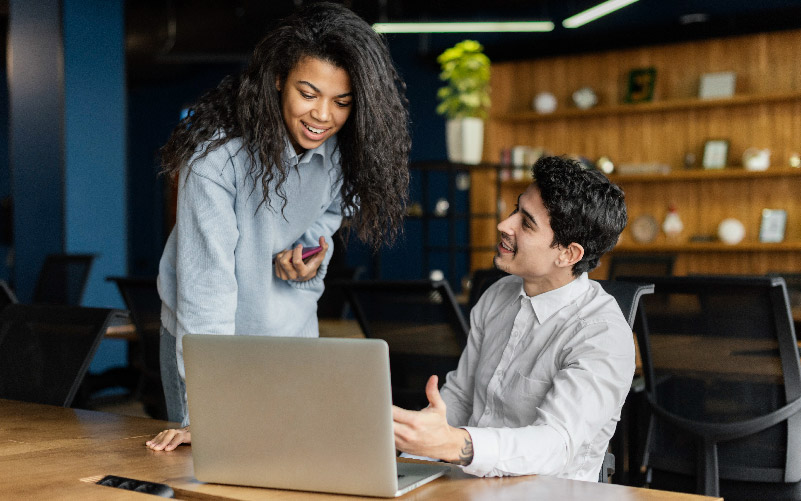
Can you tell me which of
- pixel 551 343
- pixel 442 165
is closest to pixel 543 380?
pixel 551 343

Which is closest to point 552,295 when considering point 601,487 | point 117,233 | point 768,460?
point 601,487

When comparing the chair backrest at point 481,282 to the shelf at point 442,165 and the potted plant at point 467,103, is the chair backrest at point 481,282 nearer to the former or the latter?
the shelf at point 442,165

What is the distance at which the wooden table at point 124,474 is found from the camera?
49.1 inches

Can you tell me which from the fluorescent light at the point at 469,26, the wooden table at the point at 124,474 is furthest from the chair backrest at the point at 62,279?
the wooden table at the point at 124,474

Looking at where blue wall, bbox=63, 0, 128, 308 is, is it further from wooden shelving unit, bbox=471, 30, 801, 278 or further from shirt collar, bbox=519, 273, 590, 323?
shirt collar, bbox=519, 273, 590, 323

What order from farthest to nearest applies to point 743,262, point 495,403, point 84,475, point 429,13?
point 429,13 < point 743,262 < point 495,403 < point 84,475

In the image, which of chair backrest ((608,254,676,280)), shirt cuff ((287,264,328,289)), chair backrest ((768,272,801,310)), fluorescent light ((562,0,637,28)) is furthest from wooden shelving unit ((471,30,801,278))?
shirt cuff ((287,264,328,289))

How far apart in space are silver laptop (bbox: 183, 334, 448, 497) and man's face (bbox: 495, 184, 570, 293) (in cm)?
58

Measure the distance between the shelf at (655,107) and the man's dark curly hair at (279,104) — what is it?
5.41m

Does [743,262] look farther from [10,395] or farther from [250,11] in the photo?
[10,395]

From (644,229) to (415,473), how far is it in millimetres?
6251

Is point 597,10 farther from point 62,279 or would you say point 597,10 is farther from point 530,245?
point 530,245

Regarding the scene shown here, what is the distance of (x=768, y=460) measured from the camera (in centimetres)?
239

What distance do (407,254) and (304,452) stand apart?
730 centimetres
